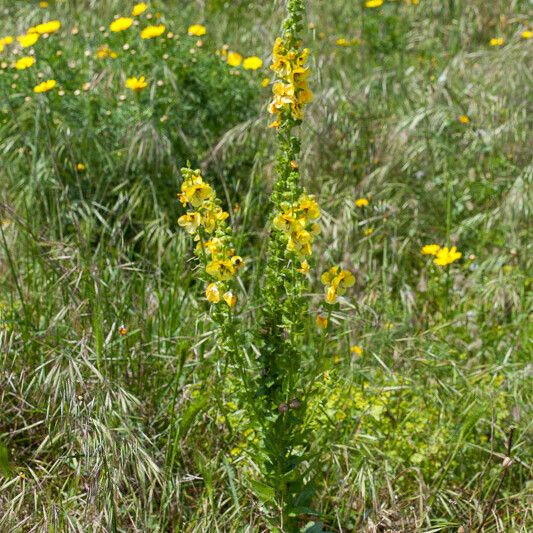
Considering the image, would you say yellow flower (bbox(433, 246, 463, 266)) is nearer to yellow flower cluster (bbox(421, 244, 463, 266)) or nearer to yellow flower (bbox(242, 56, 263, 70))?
yellow flower cluster (bbox(421, 244, 463, 266))

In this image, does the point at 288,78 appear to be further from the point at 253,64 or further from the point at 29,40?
the point at 29,40

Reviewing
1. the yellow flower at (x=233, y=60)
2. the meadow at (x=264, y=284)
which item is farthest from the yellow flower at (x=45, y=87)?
the yellow flower at (x=233, y=60)

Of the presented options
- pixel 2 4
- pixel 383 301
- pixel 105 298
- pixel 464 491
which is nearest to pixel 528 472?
pixel 464 491

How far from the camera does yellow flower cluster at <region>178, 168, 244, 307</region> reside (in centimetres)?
182

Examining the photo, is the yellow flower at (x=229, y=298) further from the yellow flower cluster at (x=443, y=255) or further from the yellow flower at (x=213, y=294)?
the yellow flower cluster at (x=443, y=255)

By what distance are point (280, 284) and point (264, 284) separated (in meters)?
0.81

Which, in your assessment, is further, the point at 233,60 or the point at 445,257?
the point at 233,60

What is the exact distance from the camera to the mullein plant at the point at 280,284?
5.99ft

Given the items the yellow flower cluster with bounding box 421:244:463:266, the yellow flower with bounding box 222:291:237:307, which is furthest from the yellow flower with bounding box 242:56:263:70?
the yellow flower with bounding box 222:291:237:307

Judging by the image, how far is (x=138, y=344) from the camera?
99.7 inches

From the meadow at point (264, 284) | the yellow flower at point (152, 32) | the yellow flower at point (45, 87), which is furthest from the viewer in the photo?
the yellow flower at point (152, 32)

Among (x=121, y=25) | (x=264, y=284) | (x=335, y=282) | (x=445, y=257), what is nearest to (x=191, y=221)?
(x=335, y=282)

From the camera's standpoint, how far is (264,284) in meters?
2.74

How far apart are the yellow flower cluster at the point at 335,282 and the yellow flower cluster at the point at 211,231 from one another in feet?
0.70
